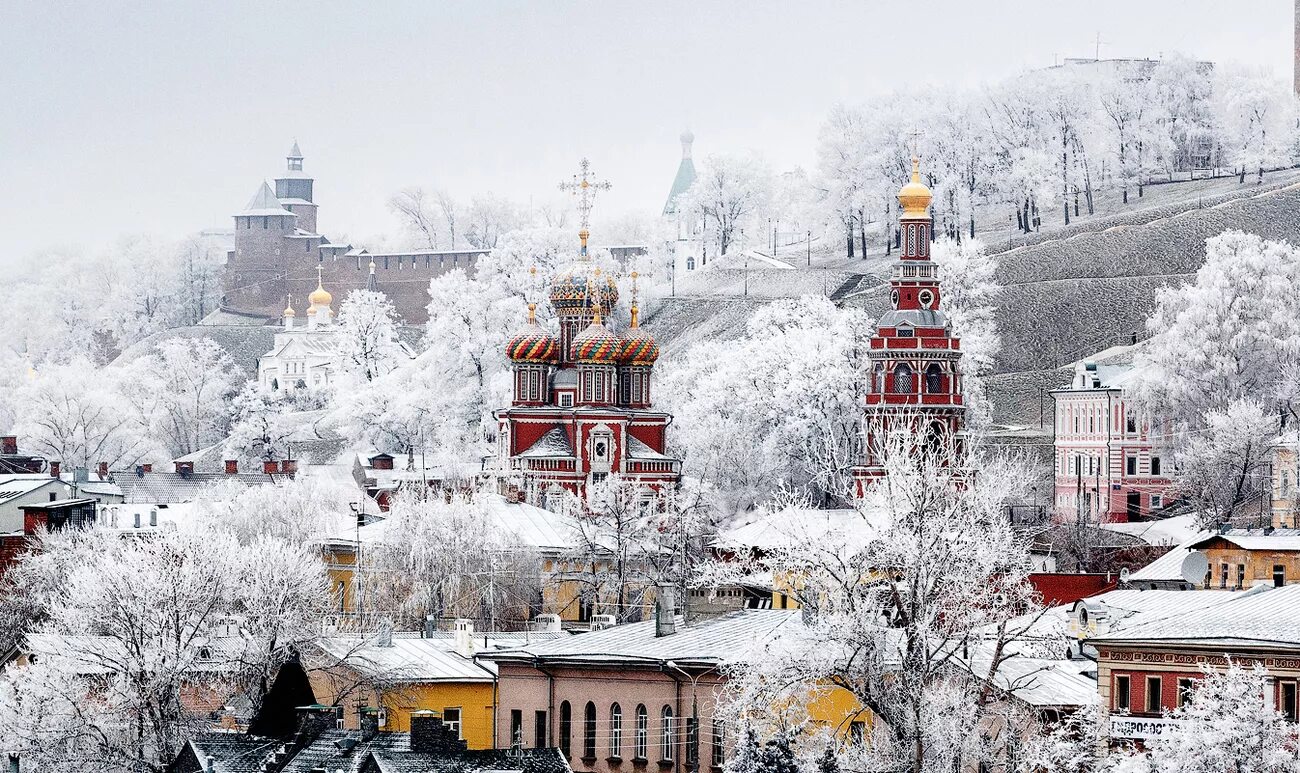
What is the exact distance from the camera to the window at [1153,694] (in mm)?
52344

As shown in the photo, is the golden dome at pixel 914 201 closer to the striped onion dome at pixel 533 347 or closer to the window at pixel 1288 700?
the striped onion dome at pixel 533 347

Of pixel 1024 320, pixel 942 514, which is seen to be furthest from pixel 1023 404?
pixel 942 514

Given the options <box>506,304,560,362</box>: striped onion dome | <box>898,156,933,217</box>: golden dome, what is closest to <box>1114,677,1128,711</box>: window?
<box>898,156,933,217</box>: golden dome

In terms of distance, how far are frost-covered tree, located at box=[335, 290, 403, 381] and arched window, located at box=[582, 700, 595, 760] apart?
103 meters

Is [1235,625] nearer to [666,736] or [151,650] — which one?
[666,736]

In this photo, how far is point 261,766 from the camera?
49656mm

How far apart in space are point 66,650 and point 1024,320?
77604 millimetres

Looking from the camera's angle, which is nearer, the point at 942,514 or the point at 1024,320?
the point at 942,514

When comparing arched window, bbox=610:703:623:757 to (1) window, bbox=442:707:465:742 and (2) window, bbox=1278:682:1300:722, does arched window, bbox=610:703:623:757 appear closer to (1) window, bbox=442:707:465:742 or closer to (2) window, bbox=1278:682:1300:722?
(1) window, bbox=442:707:465:742

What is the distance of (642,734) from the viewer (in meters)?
56.5

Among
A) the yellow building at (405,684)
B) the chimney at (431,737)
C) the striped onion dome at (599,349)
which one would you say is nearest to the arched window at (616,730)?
the yellow building at (405,684)

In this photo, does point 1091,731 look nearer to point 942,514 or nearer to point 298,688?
point 942,514

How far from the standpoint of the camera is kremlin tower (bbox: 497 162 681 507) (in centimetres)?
10862

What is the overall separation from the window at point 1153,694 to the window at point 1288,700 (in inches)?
94.8
